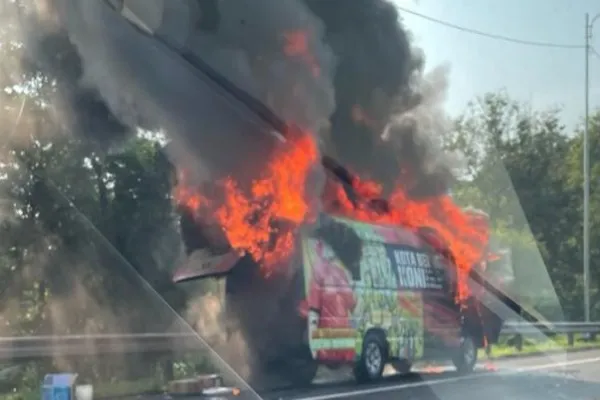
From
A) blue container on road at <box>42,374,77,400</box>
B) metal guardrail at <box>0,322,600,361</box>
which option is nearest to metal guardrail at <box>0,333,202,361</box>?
metal guardrail at <box>0,322,600,361</box>

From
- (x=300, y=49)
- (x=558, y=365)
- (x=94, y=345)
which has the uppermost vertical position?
(x=300, y=49)

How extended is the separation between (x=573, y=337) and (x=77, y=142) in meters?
9.84

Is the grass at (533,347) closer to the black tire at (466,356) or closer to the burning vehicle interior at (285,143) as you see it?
the black tire at (466,356)

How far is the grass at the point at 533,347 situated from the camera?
16.6 meters

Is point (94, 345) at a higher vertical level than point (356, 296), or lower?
lower

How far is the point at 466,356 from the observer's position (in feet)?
51.1

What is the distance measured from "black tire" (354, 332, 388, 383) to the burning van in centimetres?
2

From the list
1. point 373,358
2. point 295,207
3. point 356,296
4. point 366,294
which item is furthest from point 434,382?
point 295,207

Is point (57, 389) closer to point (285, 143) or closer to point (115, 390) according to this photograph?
point (115, 390)

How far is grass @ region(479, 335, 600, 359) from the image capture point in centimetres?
1664

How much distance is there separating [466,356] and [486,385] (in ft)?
8.76

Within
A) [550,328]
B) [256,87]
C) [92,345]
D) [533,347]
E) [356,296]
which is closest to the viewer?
[92,345]

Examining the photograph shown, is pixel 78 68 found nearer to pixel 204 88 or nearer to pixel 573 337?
pixel 204 88

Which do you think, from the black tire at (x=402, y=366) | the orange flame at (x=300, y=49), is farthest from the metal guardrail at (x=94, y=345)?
the orange flame at (x=300, y=49)
